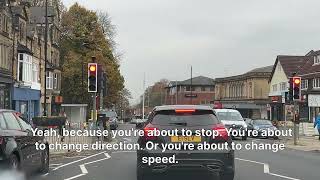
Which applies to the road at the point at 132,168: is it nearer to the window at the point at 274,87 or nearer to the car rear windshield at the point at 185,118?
the car rear windshield at the point at 185,118

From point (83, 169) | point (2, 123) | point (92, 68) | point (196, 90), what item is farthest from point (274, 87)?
point (2, 123)

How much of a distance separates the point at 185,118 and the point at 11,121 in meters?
3.86

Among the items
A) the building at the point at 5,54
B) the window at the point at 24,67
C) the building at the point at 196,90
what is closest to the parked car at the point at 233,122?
the building at the point at 5,54

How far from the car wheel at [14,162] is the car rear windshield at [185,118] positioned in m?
2.91

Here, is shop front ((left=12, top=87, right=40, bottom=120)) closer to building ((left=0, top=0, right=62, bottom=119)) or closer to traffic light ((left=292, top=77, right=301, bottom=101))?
building ((left=0, top=0, right=62, bottom=119))

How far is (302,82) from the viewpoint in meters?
68.4

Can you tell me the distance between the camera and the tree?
223ft

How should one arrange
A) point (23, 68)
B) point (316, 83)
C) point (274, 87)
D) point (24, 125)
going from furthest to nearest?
point (274, 87), point (316, 83), point (23, 68), point (24, 125)

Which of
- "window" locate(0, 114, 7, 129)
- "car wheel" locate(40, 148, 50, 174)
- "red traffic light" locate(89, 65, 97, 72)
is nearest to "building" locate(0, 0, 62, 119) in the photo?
"red traffic light" locate(89, 65, 97, 72)

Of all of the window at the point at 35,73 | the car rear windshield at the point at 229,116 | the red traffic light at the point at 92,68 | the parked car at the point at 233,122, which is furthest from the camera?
the window at the point at 35,73

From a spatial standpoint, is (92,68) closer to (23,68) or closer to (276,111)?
(23,68)

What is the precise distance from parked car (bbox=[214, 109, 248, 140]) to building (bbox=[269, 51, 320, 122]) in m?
21.4

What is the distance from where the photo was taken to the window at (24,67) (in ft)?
154

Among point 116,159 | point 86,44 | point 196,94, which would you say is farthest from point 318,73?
point 196,94
